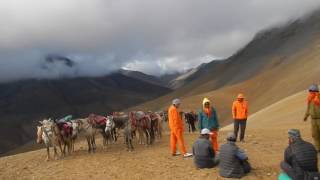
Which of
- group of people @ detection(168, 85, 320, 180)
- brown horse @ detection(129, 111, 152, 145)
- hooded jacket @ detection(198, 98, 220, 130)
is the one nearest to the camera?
group of people @ detection(168, 85, 320, 180)

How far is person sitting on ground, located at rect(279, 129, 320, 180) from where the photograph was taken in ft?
39.6

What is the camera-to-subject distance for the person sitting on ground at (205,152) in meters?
15.4

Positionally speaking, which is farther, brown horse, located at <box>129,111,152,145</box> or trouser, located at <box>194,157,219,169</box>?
brown horse, located at <box>129,111,152,145</box>

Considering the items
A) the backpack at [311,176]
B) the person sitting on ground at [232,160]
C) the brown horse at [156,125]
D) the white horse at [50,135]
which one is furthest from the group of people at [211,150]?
the brown horse at [156,125]

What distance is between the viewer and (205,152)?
15.4 m

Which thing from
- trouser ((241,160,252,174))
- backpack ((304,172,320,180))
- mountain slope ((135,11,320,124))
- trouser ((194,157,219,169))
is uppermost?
mountain slope ((135,11,320,124))

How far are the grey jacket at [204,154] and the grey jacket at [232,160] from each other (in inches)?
38.9

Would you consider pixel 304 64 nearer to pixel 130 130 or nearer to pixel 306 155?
pixel 130 130

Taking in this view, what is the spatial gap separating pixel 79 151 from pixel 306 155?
13010mm

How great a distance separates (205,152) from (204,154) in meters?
0.12

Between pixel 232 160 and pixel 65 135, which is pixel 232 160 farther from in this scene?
pixel 65 135

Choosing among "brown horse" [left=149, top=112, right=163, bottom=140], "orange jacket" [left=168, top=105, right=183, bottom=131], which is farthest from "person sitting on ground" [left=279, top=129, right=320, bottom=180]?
"brown horse" [left=149, top=112, right=163, bottom=140]

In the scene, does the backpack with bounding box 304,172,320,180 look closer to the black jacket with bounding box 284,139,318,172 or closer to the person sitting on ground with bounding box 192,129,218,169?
the black jacket with bounding box 284,139,318,172

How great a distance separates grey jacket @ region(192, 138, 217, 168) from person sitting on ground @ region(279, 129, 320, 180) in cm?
324
